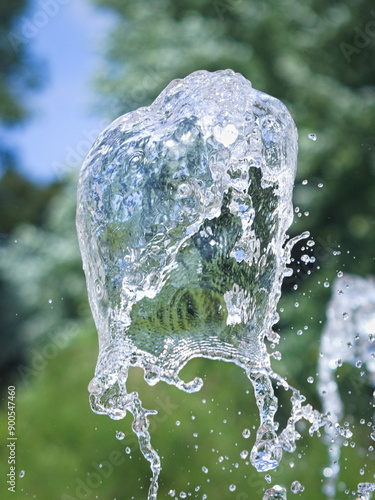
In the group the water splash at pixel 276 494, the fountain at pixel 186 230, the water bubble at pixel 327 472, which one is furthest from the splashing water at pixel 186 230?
the water bubble at pixel 327 472

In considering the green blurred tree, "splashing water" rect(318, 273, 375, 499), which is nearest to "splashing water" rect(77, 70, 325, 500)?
"splashing water" rect(318, 273, 375, 499)

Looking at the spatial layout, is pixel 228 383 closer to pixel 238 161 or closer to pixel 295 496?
pixel 295 496

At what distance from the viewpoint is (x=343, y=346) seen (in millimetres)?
3773

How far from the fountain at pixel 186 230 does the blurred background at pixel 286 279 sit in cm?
182

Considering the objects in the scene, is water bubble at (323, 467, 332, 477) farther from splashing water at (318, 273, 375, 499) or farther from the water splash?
the water splash

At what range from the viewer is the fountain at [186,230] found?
1.93 m

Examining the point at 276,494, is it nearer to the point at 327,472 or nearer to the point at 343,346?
the point at 327,472

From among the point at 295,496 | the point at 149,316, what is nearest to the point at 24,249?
the point at 295,496

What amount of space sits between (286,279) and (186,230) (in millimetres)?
3653

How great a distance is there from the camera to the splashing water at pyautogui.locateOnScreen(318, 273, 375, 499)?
352 cm

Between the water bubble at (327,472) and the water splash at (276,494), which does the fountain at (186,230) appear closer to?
the water splash at (276,494)

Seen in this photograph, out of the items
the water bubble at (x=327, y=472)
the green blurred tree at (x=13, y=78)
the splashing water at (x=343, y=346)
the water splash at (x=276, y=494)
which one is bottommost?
the water splash at (x=276, y=494)

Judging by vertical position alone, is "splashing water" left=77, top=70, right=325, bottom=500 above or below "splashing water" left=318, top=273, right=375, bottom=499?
below

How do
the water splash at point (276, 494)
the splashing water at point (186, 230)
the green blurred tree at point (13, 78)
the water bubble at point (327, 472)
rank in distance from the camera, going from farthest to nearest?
the green blurred tree at point (13, 78) < the water bubble at point (327, 472) < the water splash at point (276, 494) < the splashing water at point (186, 230)
